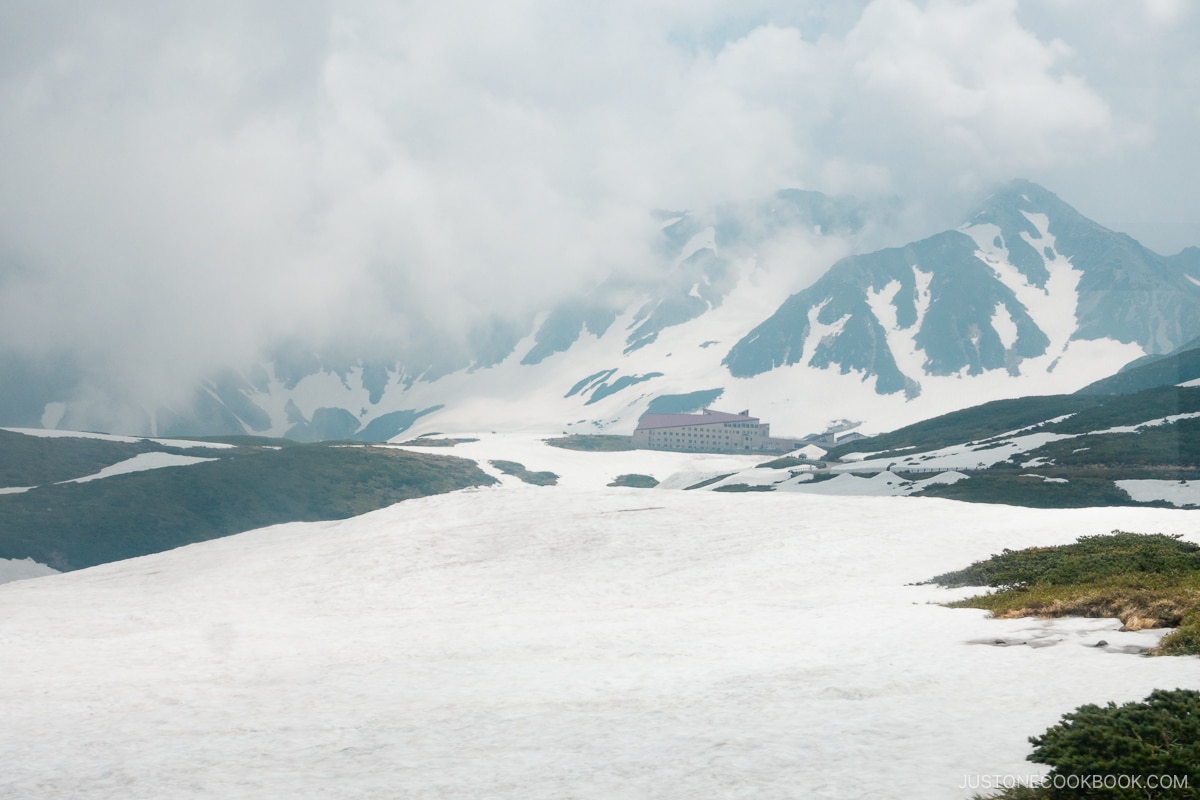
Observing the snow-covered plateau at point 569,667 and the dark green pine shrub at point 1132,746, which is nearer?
the dark green pine shrub at point 1132,746

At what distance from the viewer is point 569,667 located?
2220 cm

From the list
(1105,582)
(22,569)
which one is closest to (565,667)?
(1105,582)

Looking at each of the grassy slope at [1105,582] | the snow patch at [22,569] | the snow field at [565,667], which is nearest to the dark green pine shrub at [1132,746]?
the snow field at [565,667]

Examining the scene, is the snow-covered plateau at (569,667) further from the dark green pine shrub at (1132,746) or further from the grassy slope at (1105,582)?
the dark green pine shrub at (1132,746)

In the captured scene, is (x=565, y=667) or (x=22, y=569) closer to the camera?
(x=565, y=667)

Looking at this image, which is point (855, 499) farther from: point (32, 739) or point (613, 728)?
point (32, 739)

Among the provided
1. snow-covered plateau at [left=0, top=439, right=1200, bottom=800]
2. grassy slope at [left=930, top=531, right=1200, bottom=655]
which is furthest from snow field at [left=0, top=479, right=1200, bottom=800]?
grassy slope at [left=930, top=531, right=1200, bottom=655]

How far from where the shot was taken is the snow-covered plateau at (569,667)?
14.9 m

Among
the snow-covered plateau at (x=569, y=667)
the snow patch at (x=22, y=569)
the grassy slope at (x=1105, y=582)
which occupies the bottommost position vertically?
the snow patch at (x=22, y=569)

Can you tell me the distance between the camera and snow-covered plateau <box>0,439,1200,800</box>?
1488 centimetres

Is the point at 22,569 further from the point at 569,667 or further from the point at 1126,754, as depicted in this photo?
the point at 1126,754

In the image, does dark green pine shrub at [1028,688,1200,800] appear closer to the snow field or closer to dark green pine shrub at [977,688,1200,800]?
dark green pine shrub at [977,688,1200,800]

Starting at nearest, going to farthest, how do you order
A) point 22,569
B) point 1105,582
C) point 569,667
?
1. point 569,667
2. point 1105,582
3. point 22,569

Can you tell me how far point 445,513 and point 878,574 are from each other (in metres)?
21.6
